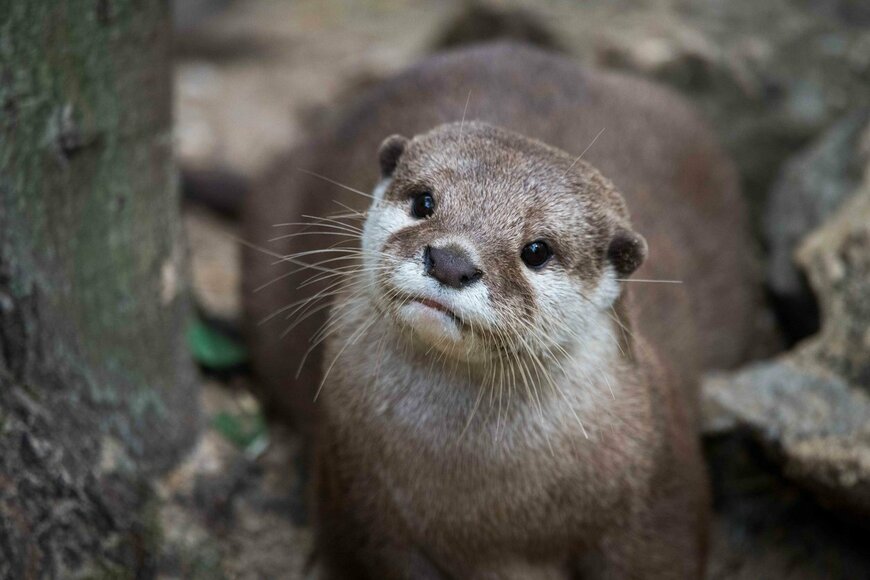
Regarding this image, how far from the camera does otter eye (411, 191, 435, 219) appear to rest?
7.00ft

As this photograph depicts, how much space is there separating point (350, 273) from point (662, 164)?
1413 mm

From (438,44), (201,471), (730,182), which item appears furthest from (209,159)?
(730,182)

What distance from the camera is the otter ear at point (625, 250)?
7.09 feet

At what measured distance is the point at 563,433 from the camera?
7.34 feet

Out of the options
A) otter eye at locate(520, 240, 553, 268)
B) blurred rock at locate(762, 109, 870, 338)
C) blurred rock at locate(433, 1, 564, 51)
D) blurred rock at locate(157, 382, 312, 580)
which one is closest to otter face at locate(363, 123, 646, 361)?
otter eye at locate(520, 240, 553, 268)

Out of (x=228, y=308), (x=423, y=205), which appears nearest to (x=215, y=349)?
(x=228, y=308)

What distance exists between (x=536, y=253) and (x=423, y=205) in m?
0.26

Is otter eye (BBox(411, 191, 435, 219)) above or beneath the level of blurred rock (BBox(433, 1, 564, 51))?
above

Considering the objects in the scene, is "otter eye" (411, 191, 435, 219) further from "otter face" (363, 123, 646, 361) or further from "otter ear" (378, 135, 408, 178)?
"otter ear" (378, 135, 408, 178)

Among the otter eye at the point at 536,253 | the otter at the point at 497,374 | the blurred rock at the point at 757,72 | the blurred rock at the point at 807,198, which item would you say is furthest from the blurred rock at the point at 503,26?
the otter eye at the point at 536,253

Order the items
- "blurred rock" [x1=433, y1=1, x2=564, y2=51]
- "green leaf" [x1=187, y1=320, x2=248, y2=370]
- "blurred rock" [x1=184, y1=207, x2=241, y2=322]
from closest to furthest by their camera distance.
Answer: "green leaf" [x1=187, y1=320, x2=248, y2=370] < "blurred rock" [x1=184, y1=207, x2=241, y2=322] < "blurred rock" [x1=433, y1=1, x2=564, y2=51]

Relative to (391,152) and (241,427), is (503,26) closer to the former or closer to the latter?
(241,427)

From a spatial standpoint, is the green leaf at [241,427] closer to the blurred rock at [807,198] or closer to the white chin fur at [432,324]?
the white chin fur at [432,324]

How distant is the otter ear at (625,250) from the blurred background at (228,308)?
2.50ft
